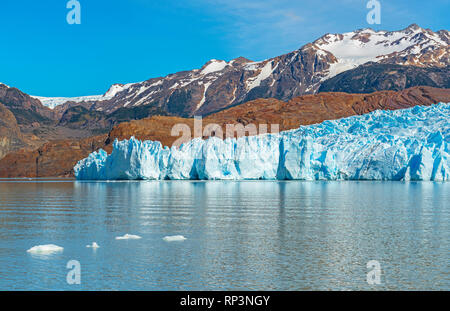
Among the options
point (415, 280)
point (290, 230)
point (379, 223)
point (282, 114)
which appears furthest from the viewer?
point (282, 114)

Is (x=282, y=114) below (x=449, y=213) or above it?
above

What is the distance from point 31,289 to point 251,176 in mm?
59387

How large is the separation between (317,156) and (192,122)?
371 ft

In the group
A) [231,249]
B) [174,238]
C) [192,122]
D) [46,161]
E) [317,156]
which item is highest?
[192,122]

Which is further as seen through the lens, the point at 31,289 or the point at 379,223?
the point at 379,223

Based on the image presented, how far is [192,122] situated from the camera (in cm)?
17862

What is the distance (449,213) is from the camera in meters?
28.0

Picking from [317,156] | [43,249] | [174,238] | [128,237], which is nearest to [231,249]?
[174,238]

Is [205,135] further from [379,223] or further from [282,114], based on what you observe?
[379,223]

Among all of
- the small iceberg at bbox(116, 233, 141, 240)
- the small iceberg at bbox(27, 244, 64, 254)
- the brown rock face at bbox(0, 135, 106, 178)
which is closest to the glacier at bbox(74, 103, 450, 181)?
the small iceberg at bbox(116, 233, 141, 240)

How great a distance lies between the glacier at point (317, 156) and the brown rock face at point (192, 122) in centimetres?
7850

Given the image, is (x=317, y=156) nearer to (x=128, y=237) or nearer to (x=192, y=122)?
(x=128, y=237)

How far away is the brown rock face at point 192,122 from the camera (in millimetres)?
170000
